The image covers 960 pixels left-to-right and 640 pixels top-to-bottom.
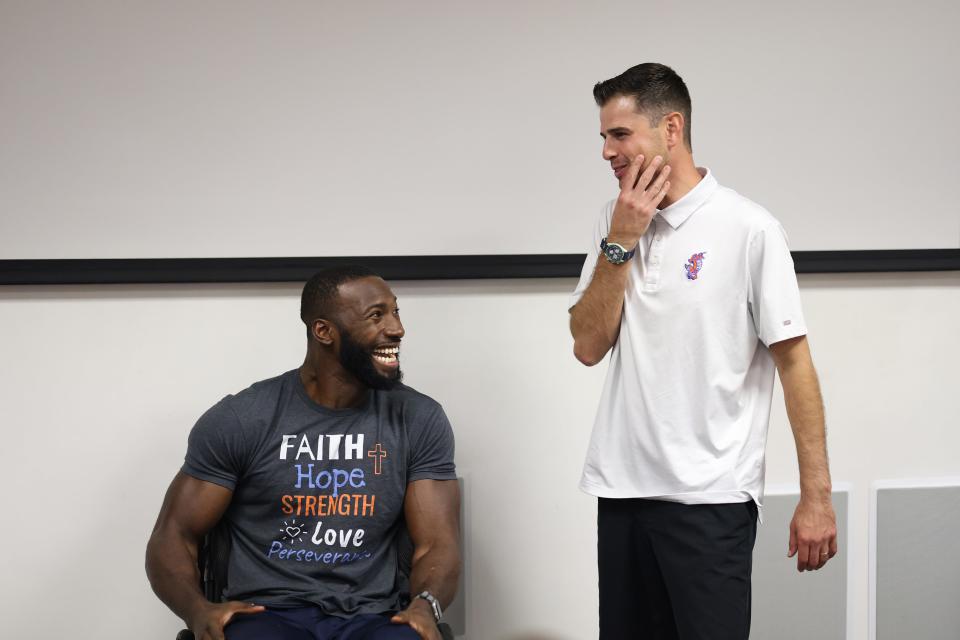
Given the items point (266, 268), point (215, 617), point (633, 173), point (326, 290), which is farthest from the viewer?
point (266, 268)

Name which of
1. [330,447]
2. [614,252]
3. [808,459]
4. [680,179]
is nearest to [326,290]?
[330,447]

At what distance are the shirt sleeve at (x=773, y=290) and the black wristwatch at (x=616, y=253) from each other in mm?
219

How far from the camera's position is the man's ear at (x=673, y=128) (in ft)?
5.57

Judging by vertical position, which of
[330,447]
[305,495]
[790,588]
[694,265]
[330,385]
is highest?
[694,265]

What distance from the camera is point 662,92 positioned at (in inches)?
66.4

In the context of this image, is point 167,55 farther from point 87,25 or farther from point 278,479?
point 278,479

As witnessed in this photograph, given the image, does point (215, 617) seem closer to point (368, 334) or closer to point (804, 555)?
point (368, 334)

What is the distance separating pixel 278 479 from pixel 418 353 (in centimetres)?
60

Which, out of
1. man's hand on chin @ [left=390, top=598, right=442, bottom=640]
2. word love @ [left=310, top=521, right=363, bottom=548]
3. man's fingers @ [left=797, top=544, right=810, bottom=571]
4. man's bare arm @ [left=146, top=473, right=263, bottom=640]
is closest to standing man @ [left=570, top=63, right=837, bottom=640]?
man's fingers @ [left=797, top=544, right=810, bottom=571]

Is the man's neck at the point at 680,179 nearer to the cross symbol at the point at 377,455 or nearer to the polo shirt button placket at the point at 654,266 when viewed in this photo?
the polo shirt button placket at the point at 654,266

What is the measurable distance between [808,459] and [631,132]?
2.21ft

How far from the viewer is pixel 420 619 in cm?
183

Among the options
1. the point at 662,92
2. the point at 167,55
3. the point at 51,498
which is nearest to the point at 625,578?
the point at 662,92

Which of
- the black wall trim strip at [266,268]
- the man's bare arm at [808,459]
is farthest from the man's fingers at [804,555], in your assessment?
the black wall trim strip at [266,268]
